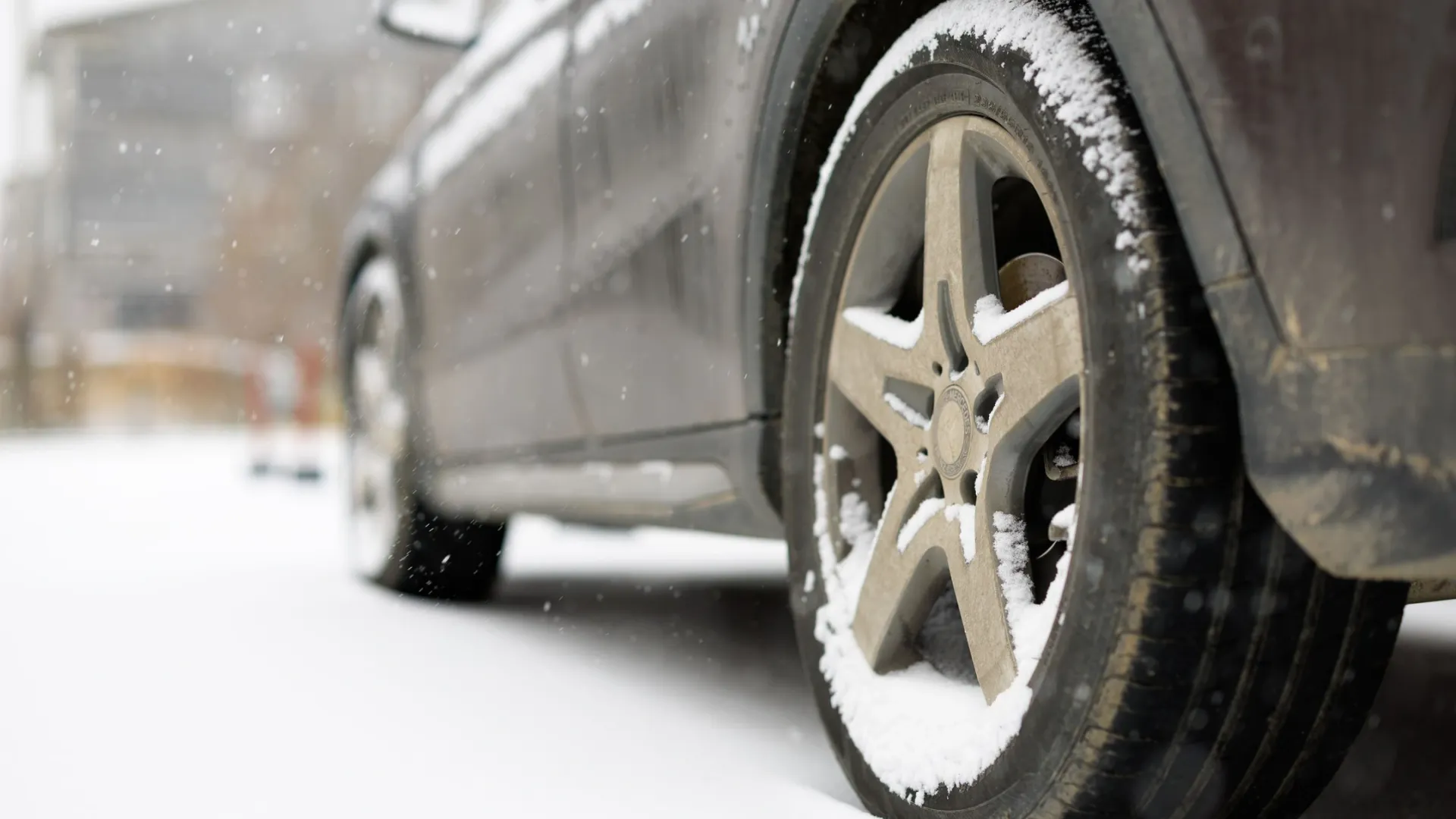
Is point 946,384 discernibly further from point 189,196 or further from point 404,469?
point 189,196

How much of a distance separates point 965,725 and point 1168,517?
387 millimetres

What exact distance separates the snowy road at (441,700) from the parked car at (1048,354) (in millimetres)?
357

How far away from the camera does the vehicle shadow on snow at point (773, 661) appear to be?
177 centimetres

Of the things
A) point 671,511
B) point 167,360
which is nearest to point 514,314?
point 671,511

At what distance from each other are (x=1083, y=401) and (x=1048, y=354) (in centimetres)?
8

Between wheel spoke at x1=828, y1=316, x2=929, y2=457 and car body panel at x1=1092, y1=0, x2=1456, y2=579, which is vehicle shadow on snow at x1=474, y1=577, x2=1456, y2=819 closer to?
wheel spoke at x1=828, y1=316, x2=929, y2=457

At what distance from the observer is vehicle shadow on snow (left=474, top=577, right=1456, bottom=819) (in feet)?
5.82

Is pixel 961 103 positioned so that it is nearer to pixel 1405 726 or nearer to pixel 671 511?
pixel 671 511

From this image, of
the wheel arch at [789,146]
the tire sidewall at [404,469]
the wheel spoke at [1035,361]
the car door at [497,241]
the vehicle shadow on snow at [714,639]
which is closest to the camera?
the wheel spoke at [1035,361]

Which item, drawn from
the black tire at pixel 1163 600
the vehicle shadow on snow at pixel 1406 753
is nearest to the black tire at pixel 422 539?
the vehicle shadow on snow at pixel 1406 753

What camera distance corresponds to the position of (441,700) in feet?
8.21

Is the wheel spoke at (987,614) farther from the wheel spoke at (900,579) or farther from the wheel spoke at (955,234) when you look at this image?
the wheel spoke at (955,234)

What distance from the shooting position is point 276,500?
8.08 meters

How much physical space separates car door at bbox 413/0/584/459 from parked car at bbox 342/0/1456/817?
7.8 inches
